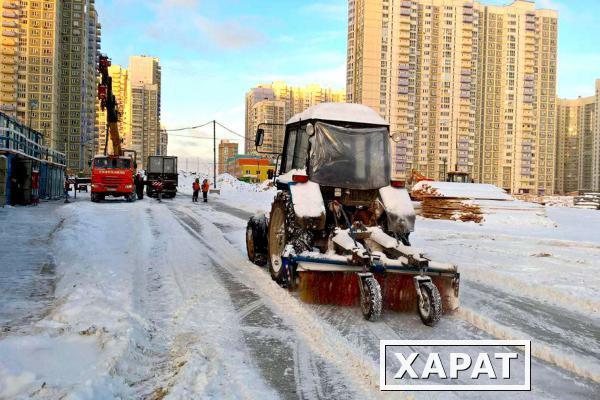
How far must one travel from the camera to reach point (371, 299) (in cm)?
495

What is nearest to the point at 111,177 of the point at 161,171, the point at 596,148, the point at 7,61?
the point at 161,171

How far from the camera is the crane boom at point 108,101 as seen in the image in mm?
30562

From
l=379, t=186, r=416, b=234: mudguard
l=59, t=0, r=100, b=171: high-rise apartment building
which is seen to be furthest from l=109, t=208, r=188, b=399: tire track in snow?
l=59, t=0, r=100, b=171: high-rise apartment building

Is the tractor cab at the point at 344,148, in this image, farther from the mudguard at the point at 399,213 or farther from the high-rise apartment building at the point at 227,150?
the high-rise apartment building at the point at 227,150

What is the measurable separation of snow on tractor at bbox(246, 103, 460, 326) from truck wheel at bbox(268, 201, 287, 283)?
0.02m

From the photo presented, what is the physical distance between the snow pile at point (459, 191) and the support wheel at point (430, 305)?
15.0m

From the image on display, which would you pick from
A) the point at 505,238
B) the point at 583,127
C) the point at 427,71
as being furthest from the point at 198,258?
the point at 583,127

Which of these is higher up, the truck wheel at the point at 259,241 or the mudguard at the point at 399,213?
the mudguard at the point at 399,213

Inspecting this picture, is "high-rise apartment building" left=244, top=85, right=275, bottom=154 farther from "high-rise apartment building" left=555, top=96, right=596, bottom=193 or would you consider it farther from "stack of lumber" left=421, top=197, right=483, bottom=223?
Answer: "stack of lumber" left=421, top=197, right=483, bottom=223

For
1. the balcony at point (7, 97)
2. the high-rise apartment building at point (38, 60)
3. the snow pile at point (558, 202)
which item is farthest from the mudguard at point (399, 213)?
the balcony at point (7, 97)

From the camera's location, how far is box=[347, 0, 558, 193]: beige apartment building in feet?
279

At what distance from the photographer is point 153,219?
15.6 meters

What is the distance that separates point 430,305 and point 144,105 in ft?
403

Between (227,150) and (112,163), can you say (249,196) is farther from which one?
(227,150)
